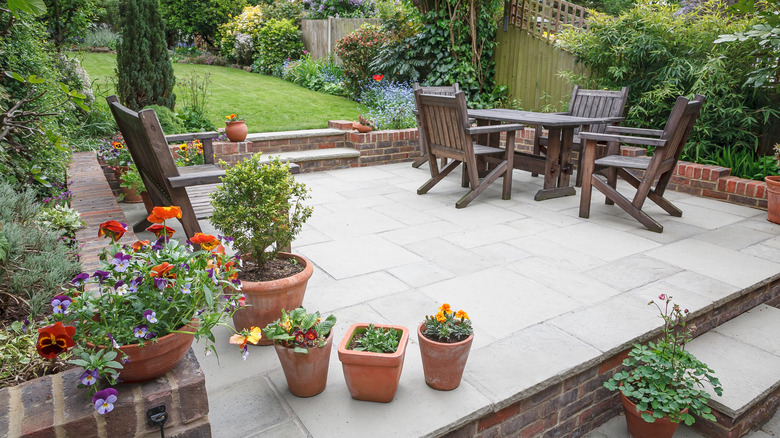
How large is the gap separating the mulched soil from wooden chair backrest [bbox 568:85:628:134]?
377cm

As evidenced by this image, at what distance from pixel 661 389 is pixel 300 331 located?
1548 mm

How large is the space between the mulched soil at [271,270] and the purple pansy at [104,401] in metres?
0.96

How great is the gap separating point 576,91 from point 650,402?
160 inches

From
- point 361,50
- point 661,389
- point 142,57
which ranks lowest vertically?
point 661,389

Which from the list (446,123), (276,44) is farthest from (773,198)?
(276,44)

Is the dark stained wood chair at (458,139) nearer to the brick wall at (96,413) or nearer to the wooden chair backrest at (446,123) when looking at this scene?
the wooden chair backrest at (446,123)

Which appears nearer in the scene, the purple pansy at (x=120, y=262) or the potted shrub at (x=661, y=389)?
the purple pansy at (x=120, y=262)

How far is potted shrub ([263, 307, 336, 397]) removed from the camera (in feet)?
6.01

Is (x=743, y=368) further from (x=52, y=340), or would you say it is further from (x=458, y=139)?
(x=52, y=340)

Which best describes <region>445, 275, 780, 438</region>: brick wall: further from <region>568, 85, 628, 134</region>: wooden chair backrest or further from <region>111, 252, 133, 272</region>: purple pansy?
<region>568, 85, 628, 134</region>: wooden chair backrest

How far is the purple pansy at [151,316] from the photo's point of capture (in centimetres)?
141

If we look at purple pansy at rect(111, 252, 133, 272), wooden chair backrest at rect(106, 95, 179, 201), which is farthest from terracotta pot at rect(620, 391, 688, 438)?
wooden chair backrest at rect(106, 95, 179, 201)

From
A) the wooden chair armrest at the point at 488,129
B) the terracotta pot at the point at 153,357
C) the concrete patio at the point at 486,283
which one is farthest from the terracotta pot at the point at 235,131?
the terracotta pot at the point at 153,357

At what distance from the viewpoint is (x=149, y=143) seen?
2.51m
